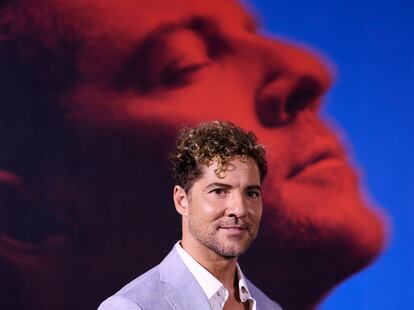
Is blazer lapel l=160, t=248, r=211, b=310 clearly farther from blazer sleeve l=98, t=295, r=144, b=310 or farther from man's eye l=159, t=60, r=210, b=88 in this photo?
man's eye l=159, t=60, r=210, b=88

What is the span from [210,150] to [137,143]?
121cm

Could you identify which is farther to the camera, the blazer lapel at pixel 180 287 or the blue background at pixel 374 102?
the blue background at pixel 374 102

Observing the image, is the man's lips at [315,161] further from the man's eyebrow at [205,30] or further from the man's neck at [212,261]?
the man's neck at [212,261]

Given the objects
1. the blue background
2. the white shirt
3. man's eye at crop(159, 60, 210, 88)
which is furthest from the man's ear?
the blue background

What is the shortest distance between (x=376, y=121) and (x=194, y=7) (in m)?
0.96

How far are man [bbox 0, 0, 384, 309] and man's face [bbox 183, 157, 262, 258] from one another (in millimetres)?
1153

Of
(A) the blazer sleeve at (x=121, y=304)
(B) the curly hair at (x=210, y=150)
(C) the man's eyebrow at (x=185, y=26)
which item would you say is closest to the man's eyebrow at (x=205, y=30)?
(C) the man's eyebrow at (x=185, y=26)

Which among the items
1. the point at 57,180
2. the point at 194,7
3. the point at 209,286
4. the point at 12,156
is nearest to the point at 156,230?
the point at 57,180

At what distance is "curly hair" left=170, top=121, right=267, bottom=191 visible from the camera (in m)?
2.01

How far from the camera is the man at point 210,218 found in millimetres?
1960

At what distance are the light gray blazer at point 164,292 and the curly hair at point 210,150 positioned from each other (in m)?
0.22

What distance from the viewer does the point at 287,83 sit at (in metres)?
3.38

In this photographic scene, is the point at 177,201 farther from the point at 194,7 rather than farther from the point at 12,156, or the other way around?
the point at 194,7

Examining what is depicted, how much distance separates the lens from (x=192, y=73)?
3291mm
